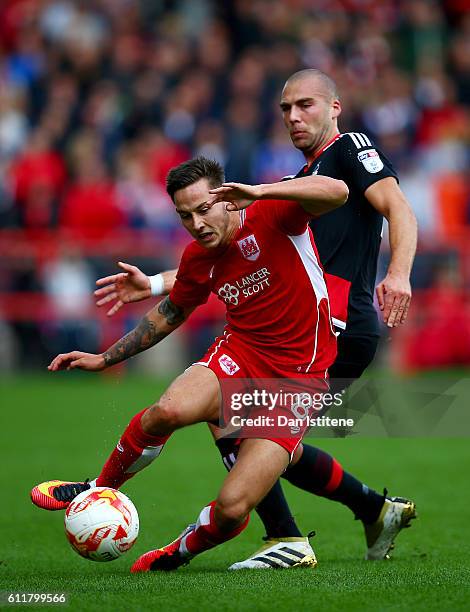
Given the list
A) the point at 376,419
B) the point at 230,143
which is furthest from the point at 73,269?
the point at 376,419

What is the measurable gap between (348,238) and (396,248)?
0.52 m

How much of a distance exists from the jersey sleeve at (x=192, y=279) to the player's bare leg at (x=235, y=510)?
33.4 inches

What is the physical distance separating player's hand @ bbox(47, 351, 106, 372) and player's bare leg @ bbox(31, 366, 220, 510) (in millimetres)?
486

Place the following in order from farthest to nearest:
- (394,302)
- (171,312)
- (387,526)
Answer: (387,526) < (171,312) < (394,302)

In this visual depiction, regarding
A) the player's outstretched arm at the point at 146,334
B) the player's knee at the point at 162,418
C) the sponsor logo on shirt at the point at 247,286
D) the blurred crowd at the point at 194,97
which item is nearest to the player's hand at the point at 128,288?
the player's outstretched arm at the point at 146,334

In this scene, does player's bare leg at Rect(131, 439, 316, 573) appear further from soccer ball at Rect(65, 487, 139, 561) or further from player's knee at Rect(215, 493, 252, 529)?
soccer ball at Rect(65, 487, 139, 561)

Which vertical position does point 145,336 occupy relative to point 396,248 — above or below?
below

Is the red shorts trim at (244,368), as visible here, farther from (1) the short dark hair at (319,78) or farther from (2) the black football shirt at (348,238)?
(1) the short dark hair at (319,78)

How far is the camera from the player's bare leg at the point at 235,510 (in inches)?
222

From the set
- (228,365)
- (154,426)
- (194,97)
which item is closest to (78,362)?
(154,426)

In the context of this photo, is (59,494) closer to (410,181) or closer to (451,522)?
(451,522)

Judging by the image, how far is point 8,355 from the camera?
15477 mm

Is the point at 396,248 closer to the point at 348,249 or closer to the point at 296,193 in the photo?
the point at 348,249

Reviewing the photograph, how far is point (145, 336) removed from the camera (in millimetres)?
6371
